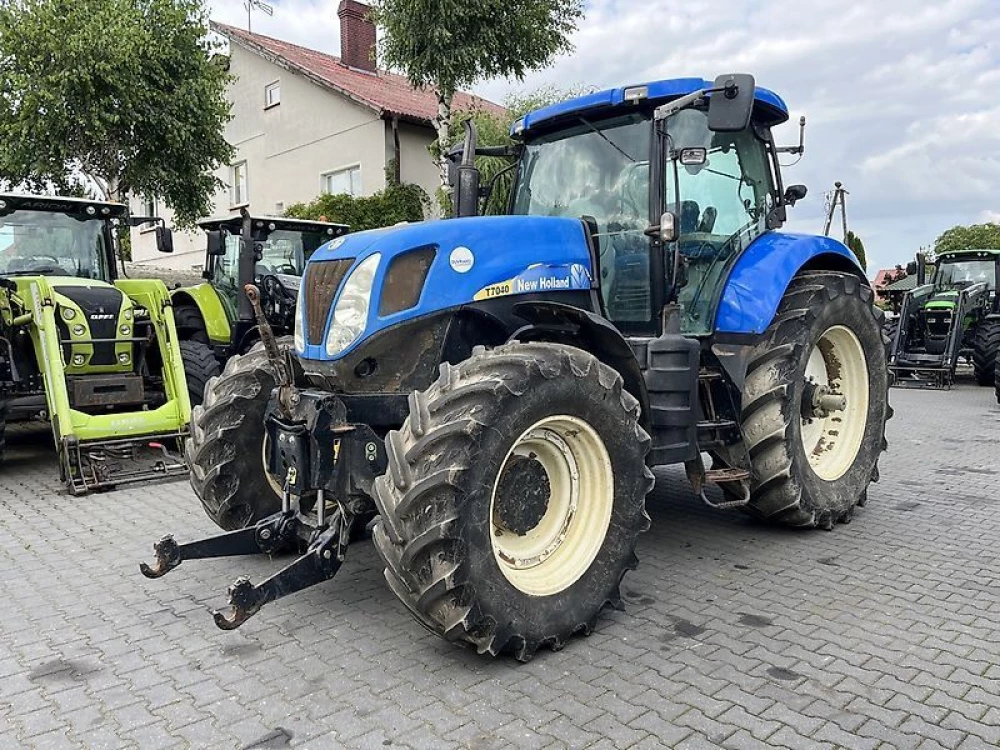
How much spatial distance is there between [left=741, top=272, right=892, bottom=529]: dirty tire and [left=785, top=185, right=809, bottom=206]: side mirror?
66 cm

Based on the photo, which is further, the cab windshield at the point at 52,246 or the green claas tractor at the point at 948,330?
the green claas tractor at the point at 948,330

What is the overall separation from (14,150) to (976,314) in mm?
16000

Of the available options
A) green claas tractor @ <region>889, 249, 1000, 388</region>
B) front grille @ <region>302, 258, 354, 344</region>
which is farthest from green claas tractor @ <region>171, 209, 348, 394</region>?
green claas tractor @ <region>889, 249, 1000, 388</region>

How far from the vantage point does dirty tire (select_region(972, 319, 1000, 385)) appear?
13.4 meters

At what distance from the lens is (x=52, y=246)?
7.89m

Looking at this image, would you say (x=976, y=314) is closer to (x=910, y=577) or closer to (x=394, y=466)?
(x=910, y=577)

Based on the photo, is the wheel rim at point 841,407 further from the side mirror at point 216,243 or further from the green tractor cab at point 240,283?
the side mirror at point 216,243

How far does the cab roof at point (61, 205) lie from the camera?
7.64m

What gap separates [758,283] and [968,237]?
42.1 m

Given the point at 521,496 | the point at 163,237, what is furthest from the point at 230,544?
the point at 163,237

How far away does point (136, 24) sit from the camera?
11.9 metres

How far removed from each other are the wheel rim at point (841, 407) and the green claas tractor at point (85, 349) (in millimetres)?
5058

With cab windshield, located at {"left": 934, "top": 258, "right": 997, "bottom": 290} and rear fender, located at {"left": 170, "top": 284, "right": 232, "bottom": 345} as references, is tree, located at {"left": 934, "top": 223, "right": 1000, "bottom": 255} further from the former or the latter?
rear fender, located at {"left": 170, "top": 284, "right": 232, "bottom": 345}

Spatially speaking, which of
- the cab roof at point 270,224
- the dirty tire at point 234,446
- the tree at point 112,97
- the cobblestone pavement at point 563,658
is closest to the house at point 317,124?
the tree at point 112,97
